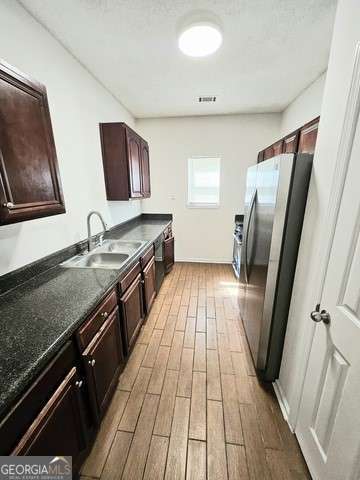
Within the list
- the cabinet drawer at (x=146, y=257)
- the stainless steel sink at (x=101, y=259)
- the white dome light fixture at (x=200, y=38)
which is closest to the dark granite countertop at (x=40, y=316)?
the stainless steel sink at (x=101, y=259)

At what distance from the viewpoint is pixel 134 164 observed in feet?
8.84

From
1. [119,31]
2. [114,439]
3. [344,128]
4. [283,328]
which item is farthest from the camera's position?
[119,31]

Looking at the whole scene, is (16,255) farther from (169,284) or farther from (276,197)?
(169,284)

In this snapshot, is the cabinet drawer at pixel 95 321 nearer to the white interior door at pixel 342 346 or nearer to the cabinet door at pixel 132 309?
the cabinet door at pixel 132 309

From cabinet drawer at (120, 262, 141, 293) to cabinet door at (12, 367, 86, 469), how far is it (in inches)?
26.5

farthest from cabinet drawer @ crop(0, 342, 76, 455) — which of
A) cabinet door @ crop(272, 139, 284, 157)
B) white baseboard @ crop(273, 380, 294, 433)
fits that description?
cabinet door @ crop(272, 139, 284, 157)

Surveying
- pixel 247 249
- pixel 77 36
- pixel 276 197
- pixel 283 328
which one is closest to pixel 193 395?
pixel 283 328

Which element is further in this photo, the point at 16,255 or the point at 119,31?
the point at 119,31

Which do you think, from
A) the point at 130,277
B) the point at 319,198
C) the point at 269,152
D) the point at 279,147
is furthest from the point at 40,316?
the point at 269,152

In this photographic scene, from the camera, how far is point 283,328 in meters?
1.48

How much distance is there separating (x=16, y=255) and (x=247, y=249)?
6.14 feet

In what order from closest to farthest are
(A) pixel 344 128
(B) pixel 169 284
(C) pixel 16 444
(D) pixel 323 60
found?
1. (C) pixel 16 444
2. (A) pixel 344 128
3. (D) pixel 323 60
4. (B) pixel 169 284

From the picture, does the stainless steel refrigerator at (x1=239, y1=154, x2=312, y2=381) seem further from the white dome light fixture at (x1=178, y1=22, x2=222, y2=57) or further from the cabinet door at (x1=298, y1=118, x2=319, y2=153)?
the white dome light fixture at (x1=178, y1=22, x2=222, y2=57)

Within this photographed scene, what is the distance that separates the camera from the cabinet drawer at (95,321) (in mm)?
1046
